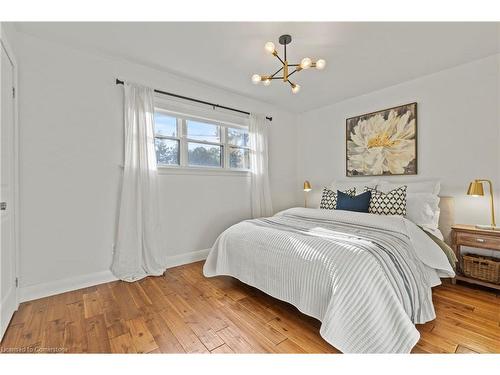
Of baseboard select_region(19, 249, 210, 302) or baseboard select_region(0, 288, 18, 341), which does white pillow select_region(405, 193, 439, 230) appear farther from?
baseboard select_region(0, 288, 18, 341)

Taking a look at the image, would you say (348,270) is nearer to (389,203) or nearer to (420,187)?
(389,203)

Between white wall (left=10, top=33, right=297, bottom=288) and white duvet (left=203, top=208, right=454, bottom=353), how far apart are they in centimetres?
125

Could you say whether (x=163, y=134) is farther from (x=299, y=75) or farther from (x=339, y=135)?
(x=339, y=135)

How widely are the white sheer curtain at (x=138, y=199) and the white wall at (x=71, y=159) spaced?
0.13m

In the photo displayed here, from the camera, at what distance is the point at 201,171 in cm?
322

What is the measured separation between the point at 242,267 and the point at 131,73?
248 cm

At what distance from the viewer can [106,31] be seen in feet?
6.82

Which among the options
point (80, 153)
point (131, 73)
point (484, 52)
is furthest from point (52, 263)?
point (484, 52)

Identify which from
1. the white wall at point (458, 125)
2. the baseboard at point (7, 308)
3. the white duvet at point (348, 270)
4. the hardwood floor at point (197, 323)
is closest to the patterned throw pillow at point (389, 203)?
the white duvet at point (348, 270)

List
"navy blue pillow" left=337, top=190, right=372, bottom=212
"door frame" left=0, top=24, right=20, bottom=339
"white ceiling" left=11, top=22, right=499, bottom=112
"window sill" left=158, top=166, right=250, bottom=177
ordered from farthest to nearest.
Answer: "window sill" left=158, top=166, right=250, bottom=177, "navy blue pillow" left=337, top=190, right=372, bottom=212, "white ceiling" left=11, top=22, right=499, bottom=112, "door frame" left=0, top=24, right=20, bottom=339

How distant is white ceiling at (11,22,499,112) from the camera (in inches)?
79.4

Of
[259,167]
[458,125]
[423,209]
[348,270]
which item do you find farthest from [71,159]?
[458,125]

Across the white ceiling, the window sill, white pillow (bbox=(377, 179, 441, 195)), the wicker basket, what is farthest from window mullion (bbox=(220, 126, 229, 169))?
the wicker basket

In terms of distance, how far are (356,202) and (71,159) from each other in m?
3.11
